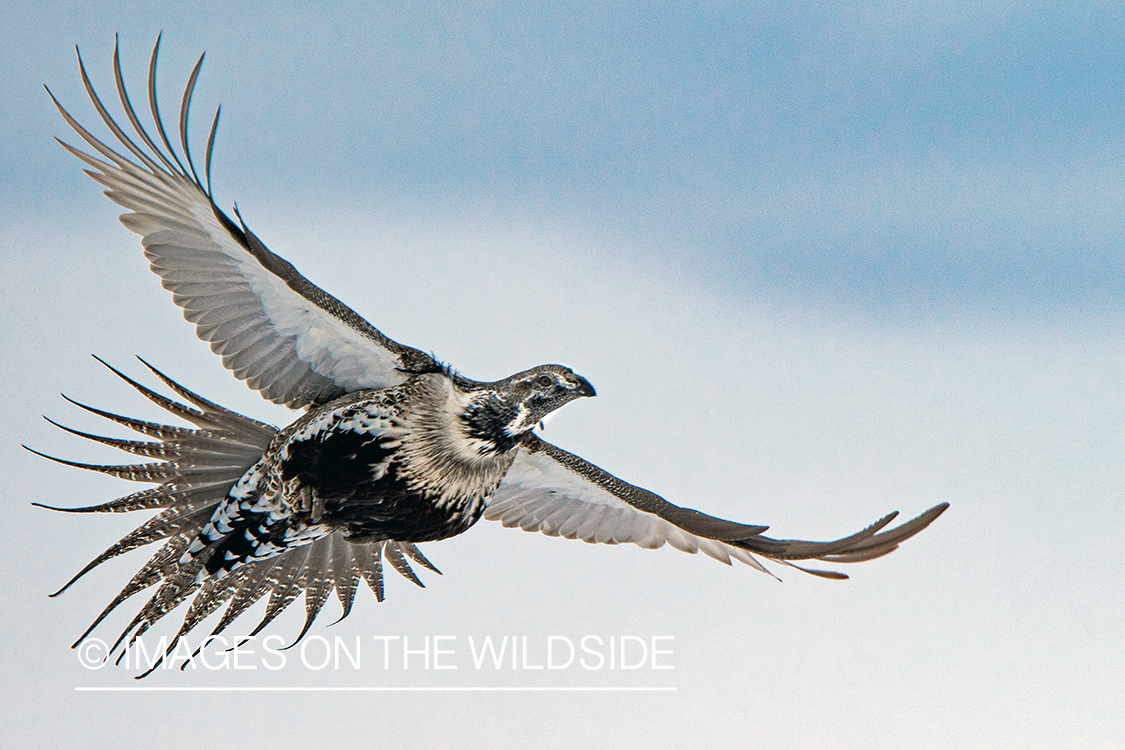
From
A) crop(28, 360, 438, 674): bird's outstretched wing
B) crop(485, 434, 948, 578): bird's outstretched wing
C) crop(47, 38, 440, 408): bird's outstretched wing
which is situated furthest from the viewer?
crop(485, 434, 948, 578): bird's outstretched wing

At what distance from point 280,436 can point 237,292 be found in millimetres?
904

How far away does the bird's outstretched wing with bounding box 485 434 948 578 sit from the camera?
7.26m

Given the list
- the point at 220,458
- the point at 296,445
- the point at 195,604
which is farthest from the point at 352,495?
the point at 195,604

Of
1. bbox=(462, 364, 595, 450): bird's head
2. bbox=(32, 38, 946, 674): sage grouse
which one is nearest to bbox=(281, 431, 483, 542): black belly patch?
bbox=(32, 38, 946, 674): sage grouse

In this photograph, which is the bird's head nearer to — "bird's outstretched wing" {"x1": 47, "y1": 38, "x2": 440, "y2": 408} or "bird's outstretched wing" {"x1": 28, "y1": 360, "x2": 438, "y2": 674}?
"bird's outstretched wing" {"x1": 47, "y1": 38, "x2": 440, "y2": 408}

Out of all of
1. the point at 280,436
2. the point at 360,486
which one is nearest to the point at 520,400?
the point at 360,486

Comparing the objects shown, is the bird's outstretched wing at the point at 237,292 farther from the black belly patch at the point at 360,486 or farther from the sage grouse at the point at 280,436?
the black belly patch at the point at 360,486

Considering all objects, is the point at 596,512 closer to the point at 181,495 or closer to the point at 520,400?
the point at 520,400

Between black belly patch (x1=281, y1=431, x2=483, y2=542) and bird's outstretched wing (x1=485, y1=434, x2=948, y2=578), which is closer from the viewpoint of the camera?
black belly patch (x1=281, y1=431, x2=483, y2=542)

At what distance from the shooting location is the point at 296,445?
637 cm

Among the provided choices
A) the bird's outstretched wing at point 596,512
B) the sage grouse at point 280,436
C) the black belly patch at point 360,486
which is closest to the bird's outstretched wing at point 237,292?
the sage grouse at point 280,436

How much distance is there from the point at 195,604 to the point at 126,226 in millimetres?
2432

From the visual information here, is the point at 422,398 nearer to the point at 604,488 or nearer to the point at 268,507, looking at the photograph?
the point at 268,507

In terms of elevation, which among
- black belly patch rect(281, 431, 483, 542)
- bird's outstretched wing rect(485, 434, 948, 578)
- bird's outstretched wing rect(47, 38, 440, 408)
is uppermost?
bird's outstretched wing rect(47, 38, 440, 408)
